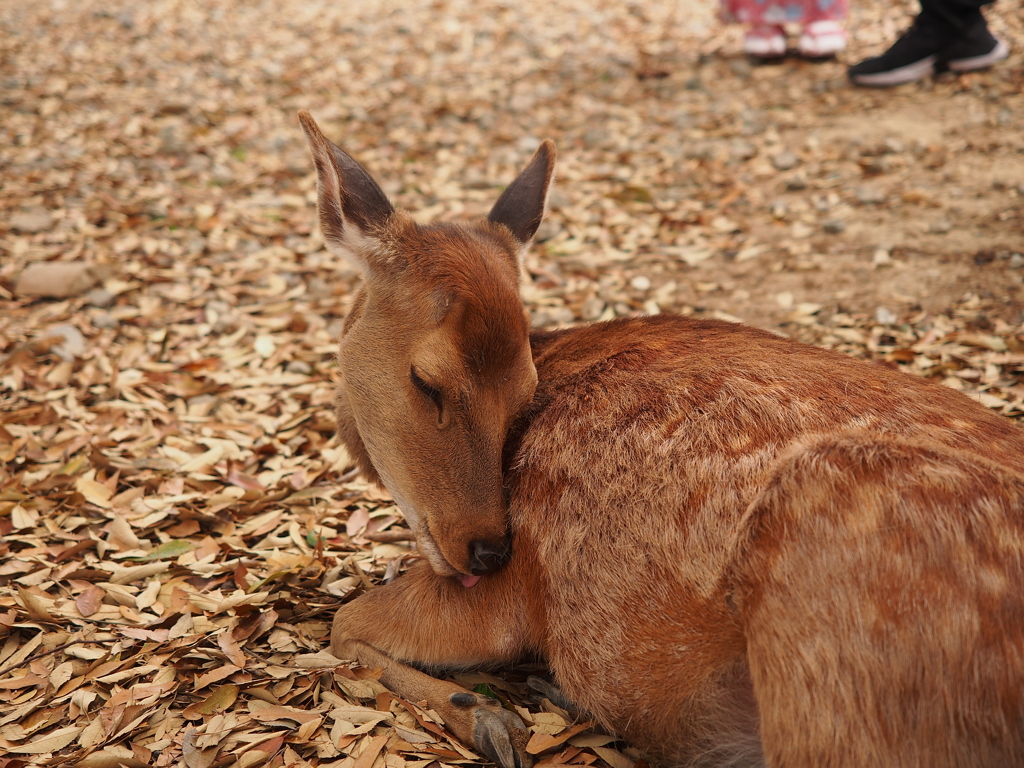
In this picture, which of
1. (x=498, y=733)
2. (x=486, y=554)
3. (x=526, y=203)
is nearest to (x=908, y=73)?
(x=526, y=203)

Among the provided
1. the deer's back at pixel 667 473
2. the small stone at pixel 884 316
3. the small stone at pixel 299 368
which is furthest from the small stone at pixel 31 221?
the small stone at pixel 884 316

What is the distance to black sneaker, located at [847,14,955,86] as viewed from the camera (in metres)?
8.52

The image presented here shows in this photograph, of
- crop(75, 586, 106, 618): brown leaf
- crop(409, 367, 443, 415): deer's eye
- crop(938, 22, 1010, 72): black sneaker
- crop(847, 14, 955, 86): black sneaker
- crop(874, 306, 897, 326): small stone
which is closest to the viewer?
crop(409, 367, 443, 415): deer's eye

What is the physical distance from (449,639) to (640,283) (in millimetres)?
3777

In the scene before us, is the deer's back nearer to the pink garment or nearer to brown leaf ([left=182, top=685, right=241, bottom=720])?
brown leaf ([left=182, top=685, right=241, bottom=720])

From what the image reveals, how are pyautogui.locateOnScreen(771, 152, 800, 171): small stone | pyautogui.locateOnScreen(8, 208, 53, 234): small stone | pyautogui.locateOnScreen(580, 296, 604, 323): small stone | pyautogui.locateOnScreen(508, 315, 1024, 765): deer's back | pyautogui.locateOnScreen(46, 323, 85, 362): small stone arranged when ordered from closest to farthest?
pyautogui.locateOnScreen(508, 315, 1024, 765): deer's back, pyautogui.locateOnScreen(46, 323, 85, 362): small stone, pyautogui.locateOnScreen(580, 296, 604, 323): small stone, pyautogui.locateOnScreen(8, 208, 53, 234): small stone, pyautogui.locateOnScreen(771, 152, 800, 171): small stone

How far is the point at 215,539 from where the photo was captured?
4.38m

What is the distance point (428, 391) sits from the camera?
332cm

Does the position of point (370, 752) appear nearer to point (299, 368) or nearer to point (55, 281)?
point (299, 368)

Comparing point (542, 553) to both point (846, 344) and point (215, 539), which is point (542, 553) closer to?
point (215, 539)

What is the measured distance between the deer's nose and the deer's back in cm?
7

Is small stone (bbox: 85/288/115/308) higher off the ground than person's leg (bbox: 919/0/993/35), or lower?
lower

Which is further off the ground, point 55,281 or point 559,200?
point 55,281

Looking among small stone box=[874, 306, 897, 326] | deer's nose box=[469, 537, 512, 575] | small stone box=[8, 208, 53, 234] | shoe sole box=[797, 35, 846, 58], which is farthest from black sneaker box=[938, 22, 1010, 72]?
small stone box=[8, 208, 53, 234]
